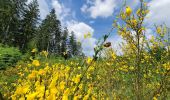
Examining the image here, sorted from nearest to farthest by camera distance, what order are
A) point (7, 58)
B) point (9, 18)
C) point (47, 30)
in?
point (7, 58) → point (9, 18) → point (47, 30)

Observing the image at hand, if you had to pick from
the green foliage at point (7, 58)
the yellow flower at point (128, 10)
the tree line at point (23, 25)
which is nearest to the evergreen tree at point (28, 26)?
the tree line at point (23, 25)

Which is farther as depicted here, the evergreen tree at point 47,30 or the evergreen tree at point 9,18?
the evergreen tree at point 47,30

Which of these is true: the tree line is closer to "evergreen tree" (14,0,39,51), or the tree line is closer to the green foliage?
"evergreen tree" (14,0,39,51)

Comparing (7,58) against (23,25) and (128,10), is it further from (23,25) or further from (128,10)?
(23,25)

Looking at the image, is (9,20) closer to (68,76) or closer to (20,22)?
(20,22)

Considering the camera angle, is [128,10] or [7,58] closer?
[128,10]

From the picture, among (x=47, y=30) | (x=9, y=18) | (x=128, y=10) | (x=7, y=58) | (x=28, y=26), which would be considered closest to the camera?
(x=128, y=10)

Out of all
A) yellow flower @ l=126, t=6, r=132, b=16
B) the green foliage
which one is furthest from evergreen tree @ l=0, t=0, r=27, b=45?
yellow flower @ l=126, t=6, r=132, b=16

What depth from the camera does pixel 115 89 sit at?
614cm

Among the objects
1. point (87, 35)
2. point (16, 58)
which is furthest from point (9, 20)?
point (87, 35)

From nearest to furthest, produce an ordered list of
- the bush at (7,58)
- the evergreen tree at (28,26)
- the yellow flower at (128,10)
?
1. the yellow flower at (128,10)
2. the bush at (7,58)
3. the evergreen tree at (28,26)

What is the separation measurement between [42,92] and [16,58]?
17.3 meters

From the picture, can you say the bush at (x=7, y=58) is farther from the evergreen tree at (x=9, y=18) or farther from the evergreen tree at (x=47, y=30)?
the evergreen tree at (x=47, y=30)

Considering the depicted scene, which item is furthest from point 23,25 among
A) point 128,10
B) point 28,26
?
point 128,10
